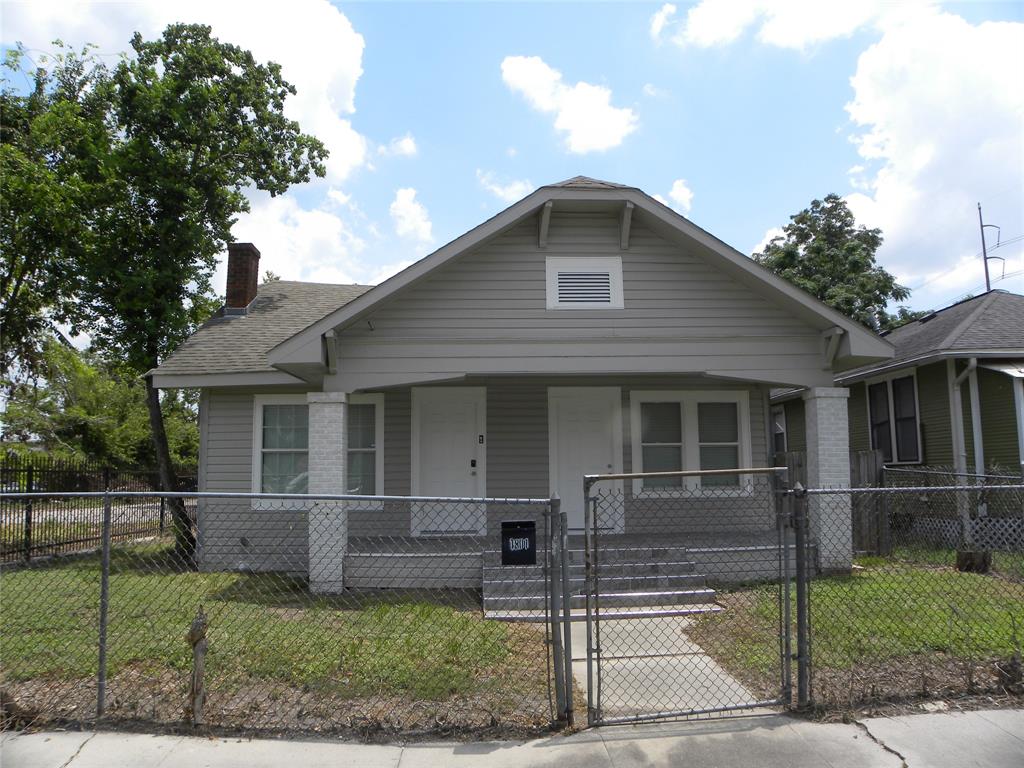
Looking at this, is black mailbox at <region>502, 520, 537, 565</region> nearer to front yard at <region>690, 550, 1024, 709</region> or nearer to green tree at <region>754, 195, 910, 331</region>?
front yard at <region>690, 550, 1024, 709</region>

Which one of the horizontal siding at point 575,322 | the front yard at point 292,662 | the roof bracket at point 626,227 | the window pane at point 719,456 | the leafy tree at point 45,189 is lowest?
the front yard at point 292,662

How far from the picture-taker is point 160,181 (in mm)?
13773

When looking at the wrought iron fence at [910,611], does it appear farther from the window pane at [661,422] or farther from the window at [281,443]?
the window at [281,443]

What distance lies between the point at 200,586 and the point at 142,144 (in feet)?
30.2

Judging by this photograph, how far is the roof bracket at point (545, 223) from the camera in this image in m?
8.91

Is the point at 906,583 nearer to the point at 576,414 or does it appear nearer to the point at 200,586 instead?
the point at 576,414

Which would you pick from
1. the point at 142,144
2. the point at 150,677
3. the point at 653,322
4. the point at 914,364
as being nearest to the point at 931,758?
the point at 150,677

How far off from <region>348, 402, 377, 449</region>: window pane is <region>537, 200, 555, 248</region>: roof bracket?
3.69 meters

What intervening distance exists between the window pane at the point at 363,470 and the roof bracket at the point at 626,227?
4797 millimetres

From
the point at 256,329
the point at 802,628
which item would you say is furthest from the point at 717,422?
the point at 256,329

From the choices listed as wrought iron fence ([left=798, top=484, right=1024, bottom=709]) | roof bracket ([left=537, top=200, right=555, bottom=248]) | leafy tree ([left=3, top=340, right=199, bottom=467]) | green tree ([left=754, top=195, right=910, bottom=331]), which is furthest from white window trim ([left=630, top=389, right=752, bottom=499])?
leafy tree ([left=3, top=340, right=199, bottom=467])

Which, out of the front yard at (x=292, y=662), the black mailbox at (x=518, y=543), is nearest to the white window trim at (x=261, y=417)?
the front yard at (x=292, y=662)

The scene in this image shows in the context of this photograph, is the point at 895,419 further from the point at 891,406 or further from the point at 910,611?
the point at 910,611

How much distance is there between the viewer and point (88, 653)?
19.4ft
